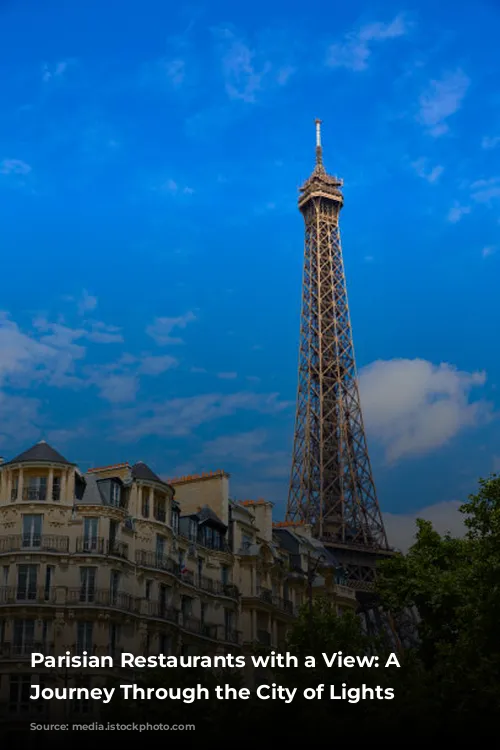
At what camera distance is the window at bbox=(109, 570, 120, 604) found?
173 feet

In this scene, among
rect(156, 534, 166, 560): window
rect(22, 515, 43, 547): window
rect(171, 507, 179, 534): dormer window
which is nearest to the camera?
rect(22, 515, 43, 547): window

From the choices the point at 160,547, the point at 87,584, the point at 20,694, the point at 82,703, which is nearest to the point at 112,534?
the point at 87,584

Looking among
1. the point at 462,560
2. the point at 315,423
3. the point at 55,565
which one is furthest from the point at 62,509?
the point at 315,423

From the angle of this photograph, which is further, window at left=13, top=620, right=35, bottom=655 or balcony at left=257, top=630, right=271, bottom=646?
balcony at left=257, top=630, right=271, bottom=646

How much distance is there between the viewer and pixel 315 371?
12381 cm

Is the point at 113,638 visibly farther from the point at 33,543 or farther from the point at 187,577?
the point at 187,577

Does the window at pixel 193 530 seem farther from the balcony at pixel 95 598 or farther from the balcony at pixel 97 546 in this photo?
the balcony at pixel 95 598

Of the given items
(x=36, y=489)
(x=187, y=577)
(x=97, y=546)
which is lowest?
(x=97, y=546)

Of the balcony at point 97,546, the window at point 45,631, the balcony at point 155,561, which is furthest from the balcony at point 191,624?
the window at point 45,631

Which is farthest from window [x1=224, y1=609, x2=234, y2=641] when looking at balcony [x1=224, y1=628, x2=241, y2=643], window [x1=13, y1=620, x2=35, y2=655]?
window [x1=13, y1=620, x2=35, y2=655]

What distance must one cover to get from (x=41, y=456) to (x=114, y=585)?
7131 millimetres

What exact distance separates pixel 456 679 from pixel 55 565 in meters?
19.1

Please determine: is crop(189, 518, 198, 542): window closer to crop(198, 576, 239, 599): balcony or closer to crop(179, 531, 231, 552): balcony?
crop(179, 531, 231, 552): balcony

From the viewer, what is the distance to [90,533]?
176 feet
